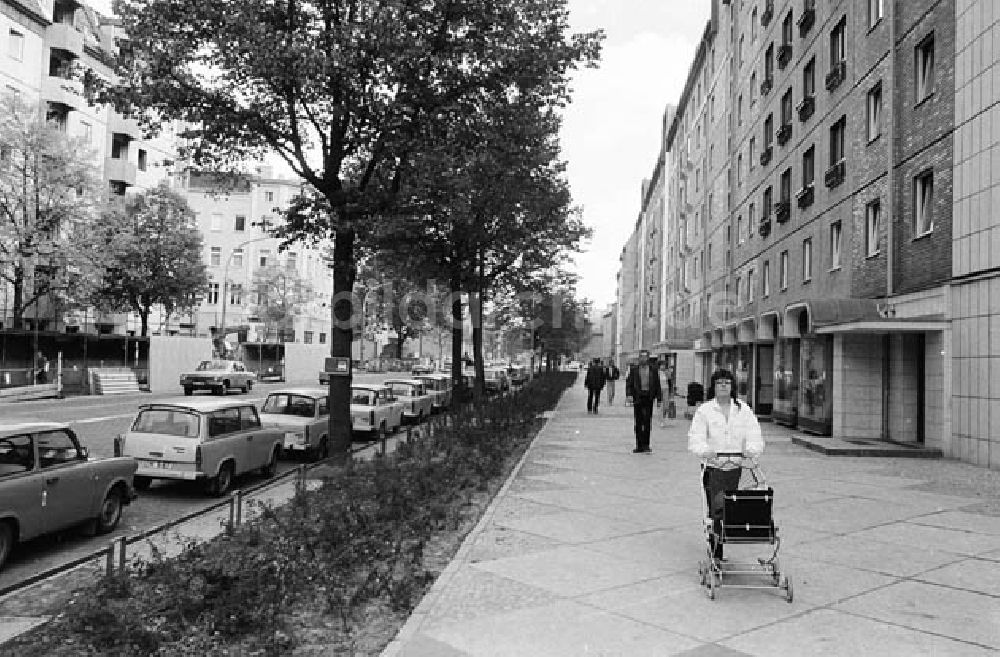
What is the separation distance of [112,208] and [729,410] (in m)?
37.7

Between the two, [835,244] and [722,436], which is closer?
[722,436]

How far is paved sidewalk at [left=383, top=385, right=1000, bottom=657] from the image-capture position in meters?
4.68

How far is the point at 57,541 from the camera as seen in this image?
8273 millimetres

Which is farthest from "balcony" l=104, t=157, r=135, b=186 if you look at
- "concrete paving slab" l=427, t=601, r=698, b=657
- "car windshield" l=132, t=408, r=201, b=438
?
"concrete paving slab" l=427, t=601, r=698, b=657

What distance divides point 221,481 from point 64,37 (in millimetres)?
37778

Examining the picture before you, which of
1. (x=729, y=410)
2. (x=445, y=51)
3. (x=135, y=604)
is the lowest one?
(x=135, y=604)

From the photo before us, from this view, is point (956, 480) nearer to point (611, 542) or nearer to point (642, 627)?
point (611, 542)

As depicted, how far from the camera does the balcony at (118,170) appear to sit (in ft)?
147

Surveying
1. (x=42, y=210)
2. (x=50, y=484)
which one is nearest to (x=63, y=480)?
(x=50, y=484)

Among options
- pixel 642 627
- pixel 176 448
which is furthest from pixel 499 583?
pixel 176 448

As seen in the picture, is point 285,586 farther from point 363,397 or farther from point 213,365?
point 213,365

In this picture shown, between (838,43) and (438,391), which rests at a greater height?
(838,43)

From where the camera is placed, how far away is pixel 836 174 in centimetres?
1945

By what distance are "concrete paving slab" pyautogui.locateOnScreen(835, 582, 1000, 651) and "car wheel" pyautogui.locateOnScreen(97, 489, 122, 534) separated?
743 cm
